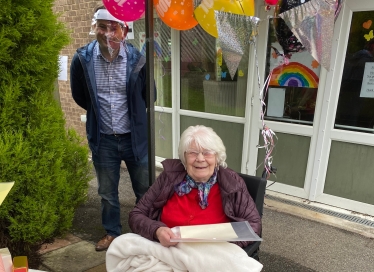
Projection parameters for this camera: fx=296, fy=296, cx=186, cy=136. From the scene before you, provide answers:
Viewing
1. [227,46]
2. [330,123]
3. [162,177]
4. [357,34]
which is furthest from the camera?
[330,123]

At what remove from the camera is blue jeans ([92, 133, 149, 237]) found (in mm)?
2410

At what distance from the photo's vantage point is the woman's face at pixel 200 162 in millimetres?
1761

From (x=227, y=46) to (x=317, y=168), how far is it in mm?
2219

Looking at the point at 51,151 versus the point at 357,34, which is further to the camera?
the point at 357,34

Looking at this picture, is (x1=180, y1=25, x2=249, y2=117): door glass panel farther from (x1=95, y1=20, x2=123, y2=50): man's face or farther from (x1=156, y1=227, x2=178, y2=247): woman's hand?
(x1=156, y1=227, x2=178, y2=247): woman's hand

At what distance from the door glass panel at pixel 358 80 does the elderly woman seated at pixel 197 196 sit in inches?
73.7

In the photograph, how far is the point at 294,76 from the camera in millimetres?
3312

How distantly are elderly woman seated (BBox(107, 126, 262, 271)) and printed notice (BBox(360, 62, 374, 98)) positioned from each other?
6.40 ft

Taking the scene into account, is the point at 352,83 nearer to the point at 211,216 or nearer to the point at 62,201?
the point at 211,216

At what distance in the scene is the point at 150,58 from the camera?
6.32 ft

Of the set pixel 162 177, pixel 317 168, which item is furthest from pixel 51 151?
pixel 317 168

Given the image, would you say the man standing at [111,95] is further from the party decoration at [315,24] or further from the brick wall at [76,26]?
the brick wall at [76,26]

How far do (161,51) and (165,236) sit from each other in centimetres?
336

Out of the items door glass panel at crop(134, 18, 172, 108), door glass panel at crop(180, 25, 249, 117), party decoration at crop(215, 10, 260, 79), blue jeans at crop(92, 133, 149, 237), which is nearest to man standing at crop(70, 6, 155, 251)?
blue jeans at crop(92, 133, 149, 237)
